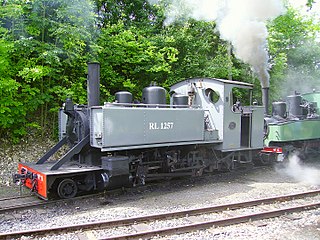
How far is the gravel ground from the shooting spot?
516 centimetres

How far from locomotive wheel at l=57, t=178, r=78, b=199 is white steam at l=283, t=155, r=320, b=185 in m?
6.33

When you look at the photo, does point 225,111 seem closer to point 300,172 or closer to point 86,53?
point 300,172

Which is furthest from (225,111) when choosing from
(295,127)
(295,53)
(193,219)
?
(295,53)

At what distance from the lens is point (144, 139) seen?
7094mm

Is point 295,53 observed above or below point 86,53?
above

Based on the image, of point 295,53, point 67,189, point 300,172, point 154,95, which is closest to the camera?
point 67,189

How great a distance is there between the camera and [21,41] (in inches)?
325

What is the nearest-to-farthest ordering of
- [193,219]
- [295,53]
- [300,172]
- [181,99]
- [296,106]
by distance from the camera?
[193,219]
[181,99]
[300,172]
[296,106]
[295,53]

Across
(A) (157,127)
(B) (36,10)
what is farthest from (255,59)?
(B) (36,10)

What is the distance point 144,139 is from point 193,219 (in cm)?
221

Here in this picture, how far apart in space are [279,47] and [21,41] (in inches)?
586

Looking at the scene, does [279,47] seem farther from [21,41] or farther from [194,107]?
[21,41]

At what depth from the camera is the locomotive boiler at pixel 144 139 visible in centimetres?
662

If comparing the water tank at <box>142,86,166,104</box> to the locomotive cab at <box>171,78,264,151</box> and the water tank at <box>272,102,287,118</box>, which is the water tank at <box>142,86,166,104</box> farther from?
the water tank at <box>272,102,287,118</box>
